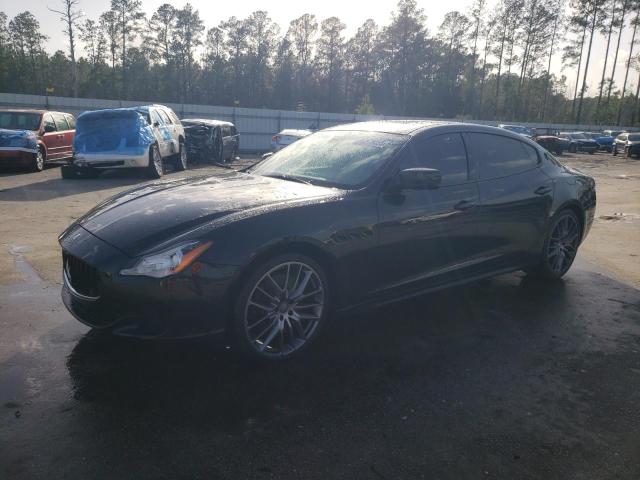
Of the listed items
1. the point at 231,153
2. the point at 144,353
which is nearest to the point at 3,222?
the point at 144,353

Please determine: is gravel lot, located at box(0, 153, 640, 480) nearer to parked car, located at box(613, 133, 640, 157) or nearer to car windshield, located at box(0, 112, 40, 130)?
car windshield, located at box(0, 112, 40, 130)

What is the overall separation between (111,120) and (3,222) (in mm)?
5578

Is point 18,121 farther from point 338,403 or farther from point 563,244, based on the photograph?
point 338,403

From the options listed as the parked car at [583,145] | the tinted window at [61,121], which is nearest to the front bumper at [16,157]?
the tinted window at [61,121]

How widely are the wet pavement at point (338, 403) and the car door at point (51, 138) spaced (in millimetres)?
12011

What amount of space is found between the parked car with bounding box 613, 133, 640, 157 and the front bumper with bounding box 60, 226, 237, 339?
3508 centimetres

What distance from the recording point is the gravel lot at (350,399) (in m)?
2.33

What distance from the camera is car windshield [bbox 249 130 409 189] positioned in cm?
383

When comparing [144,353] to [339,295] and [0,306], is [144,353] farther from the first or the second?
[0,306]

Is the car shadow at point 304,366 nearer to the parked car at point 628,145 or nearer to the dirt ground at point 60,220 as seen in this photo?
the dirt ground at point 60,220

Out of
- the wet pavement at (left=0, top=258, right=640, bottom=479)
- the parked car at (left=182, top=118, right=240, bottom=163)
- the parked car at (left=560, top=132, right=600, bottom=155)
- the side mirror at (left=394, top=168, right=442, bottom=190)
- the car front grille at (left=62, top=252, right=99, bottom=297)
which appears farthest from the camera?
the parked car at (left=560, top=132, right=600, bottom=155)

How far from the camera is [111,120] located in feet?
40.5

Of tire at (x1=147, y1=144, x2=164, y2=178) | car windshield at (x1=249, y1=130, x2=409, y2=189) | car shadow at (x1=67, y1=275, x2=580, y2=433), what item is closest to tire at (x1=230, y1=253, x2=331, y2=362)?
car shadow at (x1=67, y1=275, x2=580, y2=433)

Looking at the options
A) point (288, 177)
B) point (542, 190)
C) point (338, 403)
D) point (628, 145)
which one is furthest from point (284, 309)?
point (628, 145)
